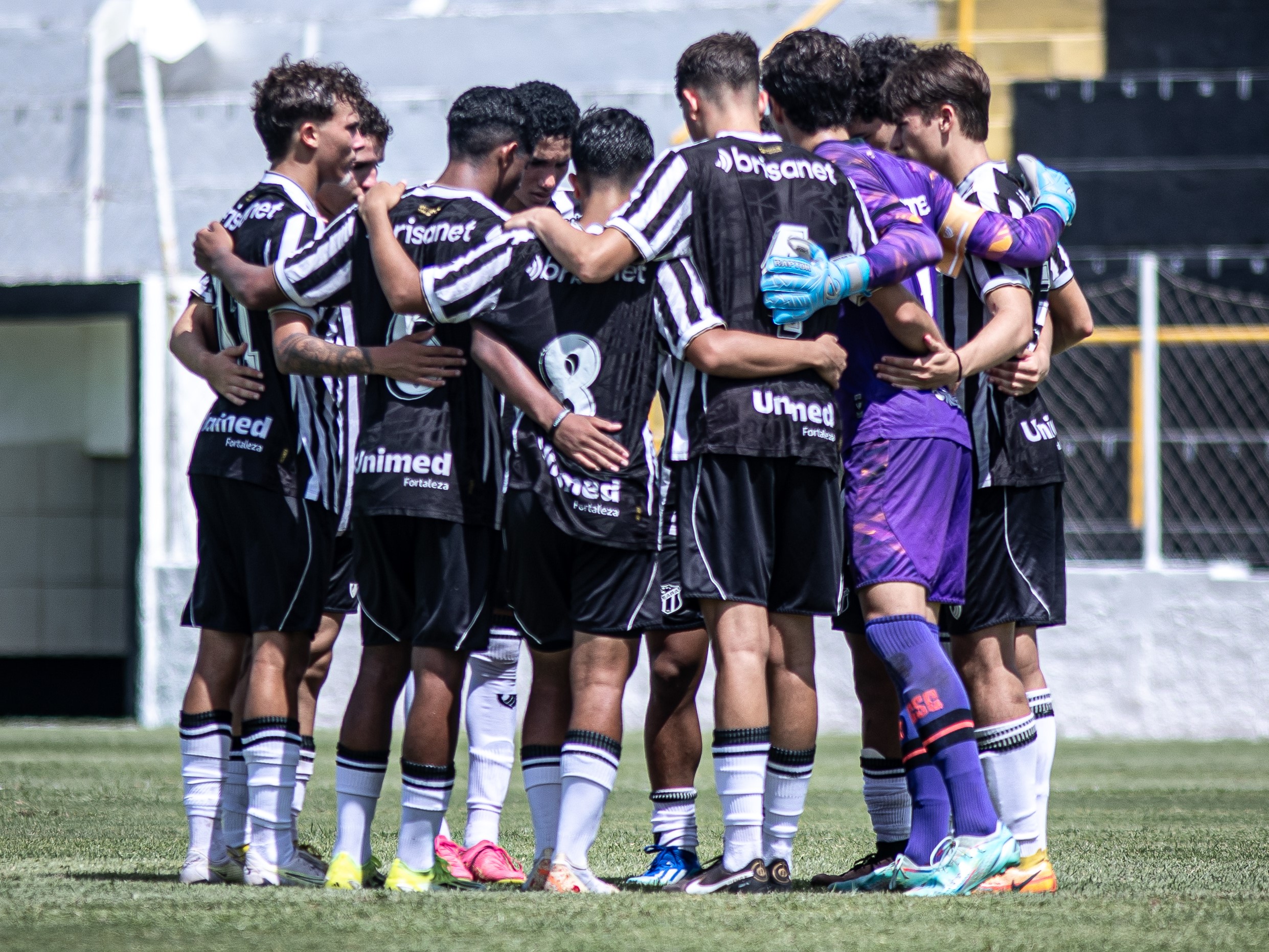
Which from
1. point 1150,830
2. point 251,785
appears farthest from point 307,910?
point 1150,830

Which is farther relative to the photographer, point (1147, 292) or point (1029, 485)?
point (1147, 292)

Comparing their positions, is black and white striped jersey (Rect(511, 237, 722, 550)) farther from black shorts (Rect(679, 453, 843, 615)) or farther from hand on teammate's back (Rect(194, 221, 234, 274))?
hand on teammate's back (Rect(194, 221, 234, 274))

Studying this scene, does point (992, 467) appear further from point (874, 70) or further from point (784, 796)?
point (874, 70)

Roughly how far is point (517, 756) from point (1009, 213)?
481 centimetres

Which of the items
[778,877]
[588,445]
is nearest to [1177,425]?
[778,877]

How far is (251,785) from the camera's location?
397cm

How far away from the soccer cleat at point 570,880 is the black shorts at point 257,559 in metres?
0.88

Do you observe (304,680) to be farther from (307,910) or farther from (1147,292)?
(1147,292)

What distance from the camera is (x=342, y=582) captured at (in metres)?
4.72

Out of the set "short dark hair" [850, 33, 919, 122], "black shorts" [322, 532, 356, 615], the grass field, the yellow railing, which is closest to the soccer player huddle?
"short dark hair" [850, 33, 919, 122]

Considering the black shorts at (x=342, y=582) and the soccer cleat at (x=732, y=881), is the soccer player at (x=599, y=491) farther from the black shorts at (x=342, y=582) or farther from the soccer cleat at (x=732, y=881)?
the black shorts at (x=342, y=582)

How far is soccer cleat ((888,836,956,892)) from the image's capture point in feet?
12.1

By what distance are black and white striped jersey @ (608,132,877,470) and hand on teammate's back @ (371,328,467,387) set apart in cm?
51

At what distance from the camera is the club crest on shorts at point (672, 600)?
4.27m
